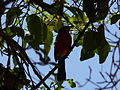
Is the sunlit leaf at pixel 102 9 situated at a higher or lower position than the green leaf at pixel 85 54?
higher

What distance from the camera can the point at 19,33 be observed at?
154cm

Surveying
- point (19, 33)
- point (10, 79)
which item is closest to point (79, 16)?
point (19, 33)

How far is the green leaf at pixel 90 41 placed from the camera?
1435 millimetres

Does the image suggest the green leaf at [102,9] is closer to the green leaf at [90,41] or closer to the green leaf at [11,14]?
the green leaf at [90,41]

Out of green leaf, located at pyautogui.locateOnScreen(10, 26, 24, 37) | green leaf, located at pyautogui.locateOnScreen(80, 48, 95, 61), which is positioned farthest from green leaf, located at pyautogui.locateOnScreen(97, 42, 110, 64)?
green leaf, located at pyautogui.locateOnScreen(10, 26, 24, 37)

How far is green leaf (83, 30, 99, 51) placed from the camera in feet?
4.71

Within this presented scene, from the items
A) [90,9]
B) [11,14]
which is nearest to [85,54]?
[90,9]

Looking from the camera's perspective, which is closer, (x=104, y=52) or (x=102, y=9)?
(x=102, y=9)

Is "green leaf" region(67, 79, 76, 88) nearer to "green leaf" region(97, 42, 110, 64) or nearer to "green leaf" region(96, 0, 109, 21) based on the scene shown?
"green leaf" region(97, 42, 110, 64)

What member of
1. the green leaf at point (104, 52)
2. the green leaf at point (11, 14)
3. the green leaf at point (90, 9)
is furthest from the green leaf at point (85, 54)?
the green leaf at point (11, 14)

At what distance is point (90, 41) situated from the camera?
144 cm

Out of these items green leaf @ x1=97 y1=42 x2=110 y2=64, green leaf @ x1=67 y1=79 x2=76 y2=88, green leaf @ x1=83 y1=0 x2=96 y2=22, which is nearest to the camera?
green leaf @ x1=83 y1=0 x2=96 y2=22

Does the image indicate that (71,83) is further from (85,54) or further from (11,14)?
(11,14)

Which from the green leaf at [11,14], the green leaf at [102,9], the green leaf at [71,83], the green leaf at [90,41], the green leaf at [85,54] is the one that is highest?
the green leaf at [11,14]
